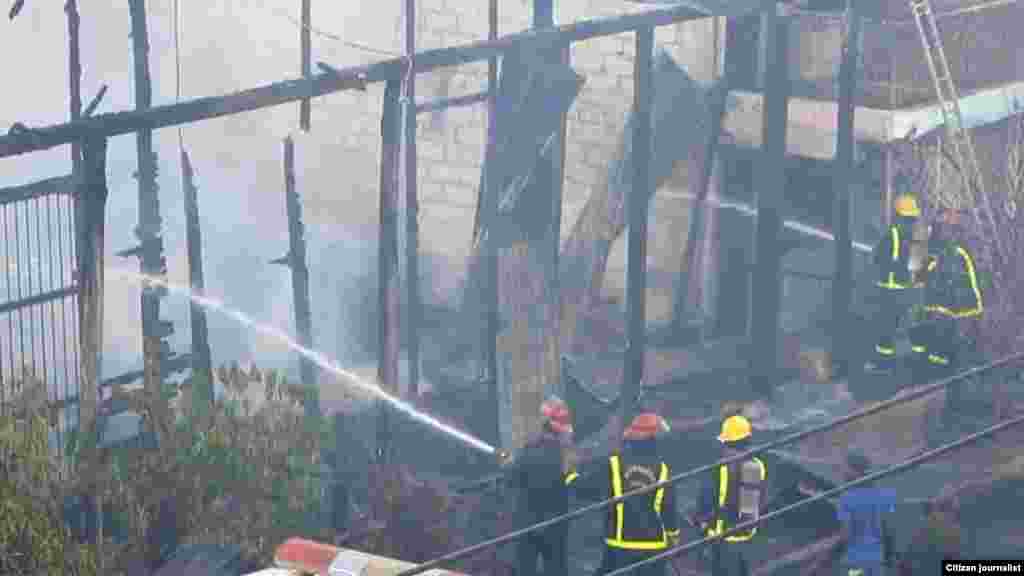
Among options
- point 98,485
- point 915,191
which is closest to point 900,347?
point 915,191

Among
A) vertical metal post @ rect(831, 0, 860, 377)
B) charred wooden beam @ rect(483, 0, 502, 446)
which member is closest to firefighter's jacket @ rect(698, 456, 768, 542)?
charred wooden beam @ rect(483, 0, 502, 446)

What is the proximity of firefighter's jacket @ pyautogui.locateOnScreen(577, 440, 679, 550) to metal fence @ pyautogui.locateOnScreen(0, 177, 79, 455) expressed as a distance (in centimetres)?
299

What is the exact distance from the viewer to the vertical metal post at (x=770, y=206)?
45.3 feet

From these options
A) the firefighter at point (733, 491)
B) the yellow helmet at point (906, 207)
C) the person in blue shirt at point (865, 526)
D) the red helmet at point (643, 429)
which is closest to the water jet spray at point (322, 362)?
the red helmet at point (643, 429)

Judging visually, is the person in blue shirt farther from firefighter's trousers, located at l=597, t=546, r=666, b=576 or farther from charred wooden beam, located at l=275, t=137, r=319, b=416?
charred wooden beam, located at l=275, t=137, r=319, b=416

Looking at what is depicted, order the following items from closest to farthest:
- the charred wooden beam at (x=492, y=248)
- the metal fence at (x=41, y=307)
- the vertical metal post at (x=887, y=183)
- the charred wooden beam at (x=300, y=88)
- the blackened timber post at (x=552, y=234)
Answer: the charred wooden beam at (x=300, y=88) < the metal fence at (x=41, y=307) < the charred wooden beam at (x=492, y=248) < the blackened timber post at (x=552, y=234) < the vertical metal post at (x=887, y=183)

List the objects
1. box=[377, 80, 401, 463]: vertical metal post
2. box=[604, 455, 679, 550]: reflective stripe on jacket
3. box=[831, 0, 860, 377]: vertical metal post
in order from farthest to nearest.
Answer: box=[831, 0, 860, 377]: vertical metal post < box=[377, 80, 401, 463]: vertical metal post < box=[604, 455, 679, 550]: reflective stripe on jacket

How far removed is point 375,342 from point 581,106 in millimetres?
2976

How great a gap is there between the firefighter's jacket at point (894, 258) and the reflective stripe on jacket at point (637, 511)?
15.8ft

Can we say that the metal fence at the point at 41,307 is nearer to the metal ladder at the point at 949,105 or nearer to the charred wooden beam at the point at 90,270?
the charred wooden beam at the point at 90,270

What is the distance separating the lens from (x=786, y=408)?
13812mm

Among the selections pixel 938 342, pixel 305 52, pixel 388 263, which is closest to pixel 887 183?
pixel 938 342

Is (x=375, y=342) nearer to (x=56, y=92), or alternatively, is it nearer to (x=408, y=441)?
(x=408, y=441)

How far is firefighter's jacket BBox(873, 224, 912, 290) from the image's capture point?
44.6 feet
